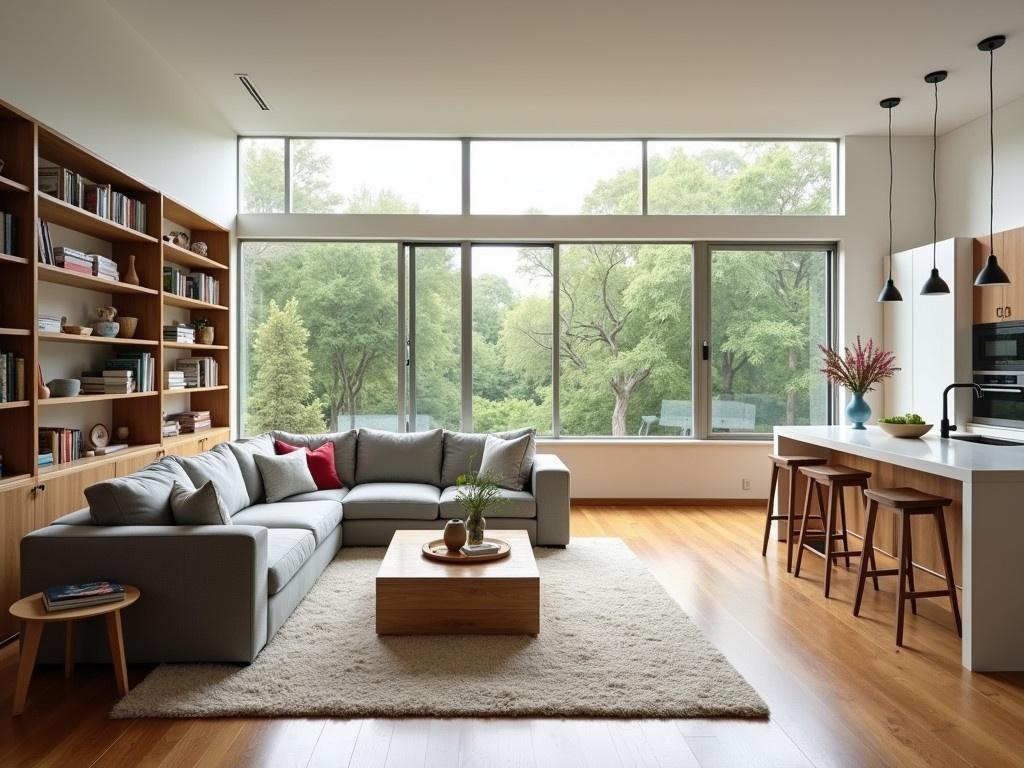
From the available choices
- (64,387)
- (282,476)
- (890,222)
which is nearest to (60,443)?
(64,387)

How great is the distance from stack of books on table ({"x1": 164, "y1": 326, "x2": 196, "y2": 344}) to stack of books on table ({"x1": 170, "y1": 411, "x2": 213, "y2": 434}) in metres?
0.60

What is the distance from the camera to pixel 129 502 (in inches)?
115

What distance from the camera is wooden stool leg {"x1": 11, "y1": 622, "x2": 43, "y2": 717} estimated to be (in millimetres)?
2398

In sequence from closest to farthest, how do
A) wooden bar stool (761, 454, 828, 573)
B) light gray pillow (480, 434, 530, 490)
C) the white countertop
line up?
the white countertop → wooden bar stool (761, 454, 828, 573) → light gray pillow (480, 434, 530, 490)

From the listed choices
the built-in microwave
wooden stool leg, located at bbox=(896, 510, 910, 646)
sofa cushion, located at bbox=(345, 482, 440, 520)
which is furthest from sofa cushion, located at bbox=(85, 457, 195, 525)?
the built-in microwave

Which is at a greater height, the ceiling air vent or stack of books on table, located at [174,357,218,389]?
the ceiling air vent

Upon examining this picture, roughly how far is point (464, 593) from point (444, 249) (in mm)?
3989

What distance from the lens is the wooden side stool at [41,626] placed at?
2.40 meters

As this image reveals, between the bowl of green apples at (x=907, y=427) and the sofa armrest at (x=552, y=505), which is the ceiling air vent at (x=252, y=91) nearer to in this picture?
the sofa armrest at (x=552, y=505)

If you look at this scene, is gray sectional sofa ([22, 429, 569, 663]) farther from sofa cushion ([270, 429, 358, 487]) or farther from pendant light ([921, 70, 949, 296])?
pendant light ([921, 70, 949, 296])

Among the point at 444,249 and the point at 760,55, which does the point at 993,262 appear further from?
the point at 444,249

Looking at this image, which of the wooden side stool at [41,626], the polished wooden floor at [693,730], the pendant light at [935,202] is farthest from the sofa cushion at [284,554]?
the pendant light at [935,202]

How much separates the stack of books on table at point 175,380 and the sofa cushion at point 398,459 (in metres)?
1.42

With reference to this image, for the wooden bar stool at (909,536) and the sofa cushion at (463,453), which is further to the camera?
the sofa cushion at (463,453)
